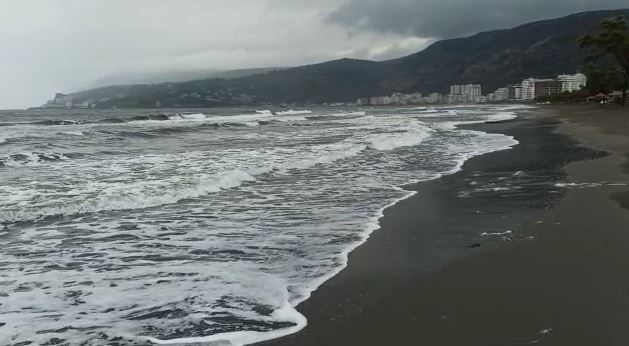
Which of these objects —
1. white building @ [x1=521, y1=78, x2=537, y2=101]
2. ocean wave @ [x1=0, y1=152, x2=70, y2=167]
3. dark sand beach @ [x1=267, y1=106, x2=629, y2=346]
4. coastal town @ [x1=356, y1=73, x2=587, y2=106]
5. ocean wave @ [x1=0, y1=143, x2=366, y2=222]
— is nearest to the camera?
dark sand beach @ [x1=267, y1=106, x2=629, y2=346]

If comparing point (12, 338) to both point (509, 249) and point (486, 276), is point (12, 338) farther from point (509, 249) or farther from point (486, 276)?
point (509, 249)

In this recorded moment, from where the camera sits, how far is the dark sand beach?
13.3 feet

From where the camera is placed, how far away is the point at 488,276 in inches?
211

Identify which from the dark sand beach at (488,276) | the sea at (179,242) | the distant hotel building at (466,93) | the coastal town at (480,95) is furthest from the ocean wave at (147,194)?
the distant hotel building at (466,93)

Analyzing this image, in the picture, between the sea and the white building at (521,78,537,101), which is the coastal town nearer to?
the white building at (521,78,537,101)

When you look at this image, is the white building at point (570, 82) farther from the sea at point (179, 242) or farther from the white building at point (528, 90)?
the sea at point (179, 242)

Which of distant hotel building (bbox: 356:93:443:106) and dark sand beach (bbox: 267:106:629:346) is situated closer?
dark sand beach (bbox: 267:106:629:346)

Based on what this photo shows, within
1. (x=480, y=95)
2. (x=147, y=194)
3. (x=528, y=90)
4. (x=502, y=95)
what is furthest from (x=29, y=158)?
(x=480, y=95)

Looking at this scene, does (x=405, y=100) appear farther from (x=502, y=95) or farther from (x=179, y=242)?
(x=179, y=242)

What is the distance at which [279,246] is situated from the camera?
6.90 m

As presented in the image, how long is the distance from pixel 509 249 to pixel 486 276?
1.11 metres

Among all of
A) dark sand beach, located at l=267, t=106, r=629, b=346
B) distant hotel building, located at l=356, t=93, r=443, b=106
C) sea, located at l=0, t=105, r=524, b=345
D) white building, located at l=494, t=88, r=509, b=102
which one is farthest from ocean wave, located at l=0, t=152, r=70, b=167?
white building, located at l=494, t=88, r=509, b=102

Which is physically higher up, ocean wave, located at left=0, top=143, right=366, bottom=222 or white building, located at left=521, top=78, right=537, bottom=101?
white building, located at left=521, top=78, right=537, bottom=101

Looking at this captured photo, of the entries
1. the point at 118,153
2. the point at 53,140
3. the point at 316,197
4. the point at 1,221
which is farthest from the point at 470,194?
the point at 53,140
